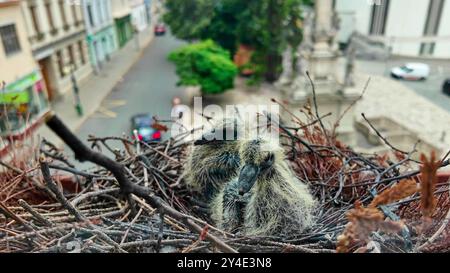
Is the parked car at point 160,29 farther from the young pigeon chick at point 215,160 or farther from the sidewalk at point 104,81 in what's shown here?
the young pigeon chick at point 215,160

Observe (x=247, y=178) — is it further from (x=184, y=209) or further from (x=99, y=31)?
(x=99, y=31)

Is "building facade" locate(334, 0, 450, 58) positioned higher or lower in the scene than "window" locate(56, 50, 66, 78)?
higher

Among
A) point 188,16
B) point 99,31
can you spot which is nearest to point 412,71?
point 99,31

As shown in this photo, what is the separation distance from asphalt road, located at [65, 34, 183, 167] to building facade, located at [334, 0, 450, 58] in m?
2.12

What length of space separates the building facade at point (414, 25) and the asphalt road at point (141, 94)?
212 cm

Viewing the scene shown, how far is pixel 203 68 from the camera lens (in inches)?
186

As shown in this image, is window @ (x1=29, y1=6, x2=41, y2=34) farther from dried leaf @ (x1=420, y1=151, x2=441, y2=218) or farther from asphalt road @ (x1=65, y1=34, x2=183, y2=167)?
dried leaf @ (x1=420, y1=151, x2=441, y2=218)

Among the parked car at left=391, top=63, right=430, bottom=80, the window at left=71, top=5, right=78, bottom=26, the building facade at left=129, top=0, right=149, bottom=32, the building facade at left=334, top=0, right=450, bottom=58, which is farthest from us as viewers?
the window at left=71, top=5, right=78, bottom=26

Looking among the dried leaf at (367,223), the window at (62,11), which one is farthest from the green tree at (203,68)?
the dried leaf at (367,223)

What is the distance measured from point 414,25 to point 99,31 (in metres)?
3.38

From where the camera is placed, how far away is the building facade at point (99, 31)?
3.84m

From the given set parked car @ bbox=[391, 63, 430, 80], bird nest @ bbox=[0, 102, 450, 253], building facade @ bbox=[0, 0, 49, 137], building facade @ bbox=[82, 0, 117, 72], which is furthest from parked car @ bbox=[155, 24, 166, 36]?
bird nest @ bbox=[0, 102, 450, 253]

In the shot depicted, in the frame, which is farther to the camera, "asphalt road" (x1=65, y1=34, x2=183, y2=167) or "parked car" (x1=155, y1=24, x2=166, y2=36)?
"parked car" (x1=155, y1=24, x2=166, y2=36)

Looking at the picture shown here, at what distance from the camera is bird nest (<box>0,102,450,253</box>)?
1.43 ft
